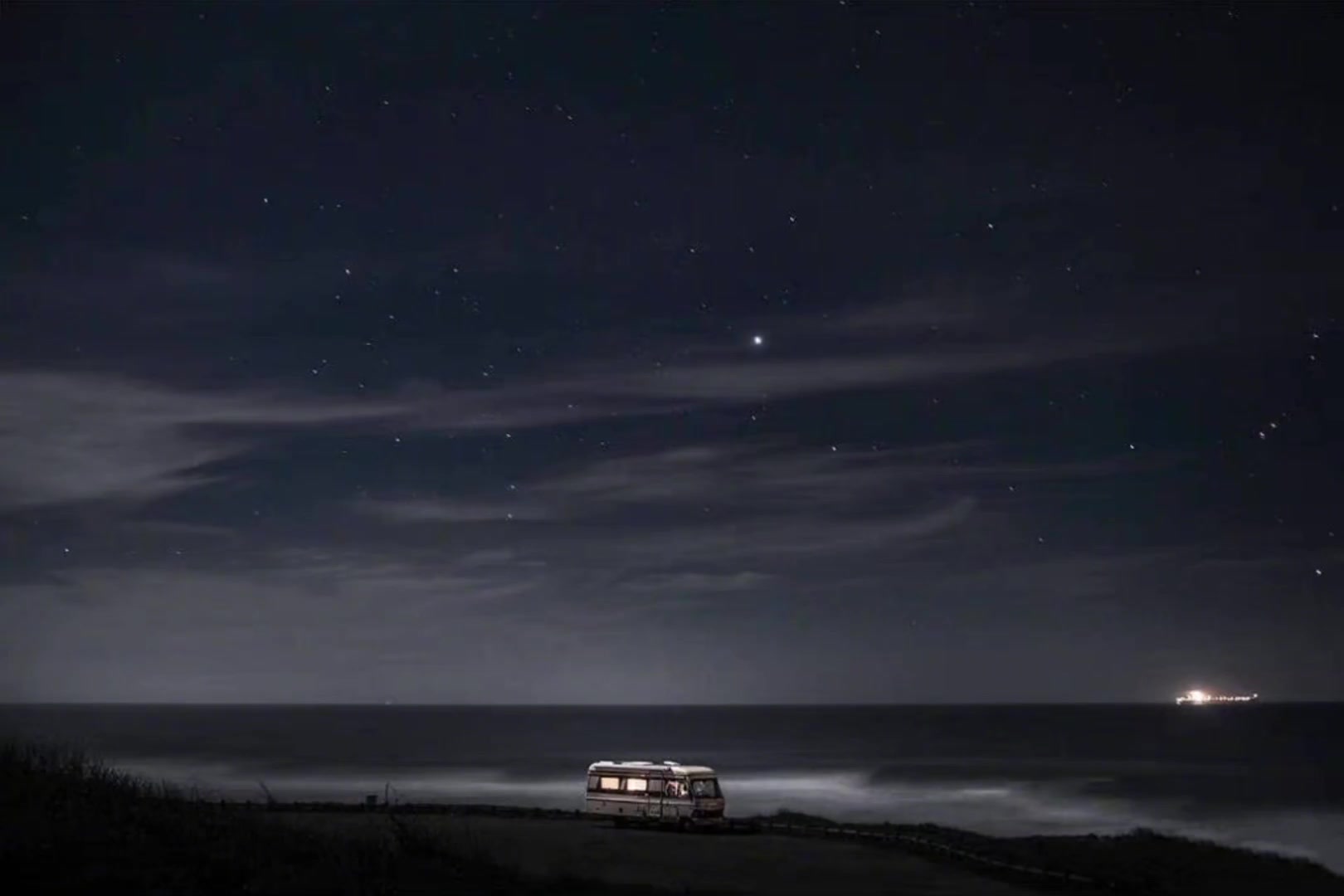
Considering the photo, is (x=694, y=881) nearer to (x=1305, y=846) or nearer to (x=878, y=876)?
(x=878, y=876)

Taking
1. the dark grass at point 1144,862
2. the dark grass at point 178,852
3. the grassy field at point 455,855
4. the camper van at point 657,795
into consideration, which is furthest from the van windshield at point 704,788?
the dark grass at point 178,852

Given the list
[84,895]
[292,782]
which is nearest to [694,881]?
[84,895]

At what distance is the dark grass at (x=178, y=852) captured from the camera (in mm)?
22875

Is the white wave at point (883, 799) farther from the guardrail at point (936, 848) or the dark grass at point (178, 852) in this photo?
the dark grass at point (178, 852)

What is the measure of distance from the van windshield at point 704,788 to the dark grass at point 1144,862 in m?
3.94

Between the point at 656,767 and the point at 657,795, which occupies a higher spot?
the point at 656,767

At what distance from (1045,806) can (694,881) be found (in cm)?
7843

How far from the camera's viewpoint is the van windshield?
4559cm

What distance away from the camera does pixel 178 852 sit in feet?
81.0

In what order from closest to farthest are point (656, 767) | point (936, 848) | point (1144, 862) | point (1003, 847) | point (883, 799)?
point (936, 848)
point (1003, 847)
point (1144, 862)
point (656, 767)
point (883, 799)

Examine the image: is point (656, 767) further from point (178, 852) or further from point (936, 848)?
point (178, 852)

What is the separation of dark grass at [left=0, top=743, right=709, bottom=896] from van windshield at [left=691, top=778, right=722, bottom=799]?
597 inches

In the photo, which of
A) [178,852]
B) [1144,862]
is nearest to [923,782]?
[1144,862]

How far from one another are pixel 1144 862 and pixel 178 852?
31.0 metres
